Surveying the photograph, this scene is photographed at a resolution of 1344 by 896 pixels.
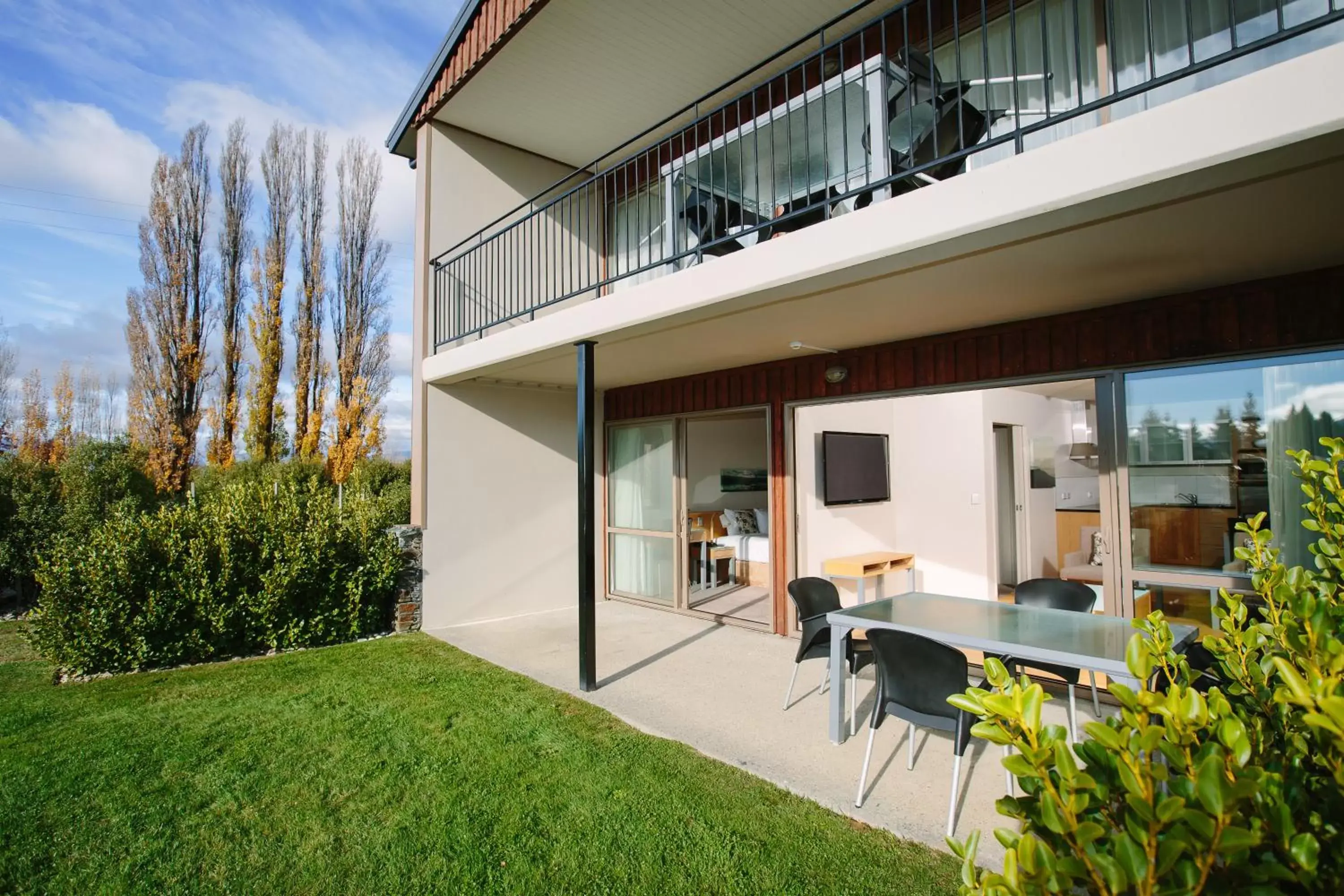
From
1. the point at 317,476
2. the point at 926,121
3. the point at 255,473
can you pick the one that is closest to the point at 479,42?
the point at 926,121

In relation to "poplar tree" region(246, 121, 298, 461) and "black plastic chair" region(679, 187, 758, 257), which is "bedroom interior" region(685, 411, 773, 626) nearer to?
"black plastic chair" region(679, 187, 758, 257)

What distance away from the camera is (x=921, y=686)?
312cm

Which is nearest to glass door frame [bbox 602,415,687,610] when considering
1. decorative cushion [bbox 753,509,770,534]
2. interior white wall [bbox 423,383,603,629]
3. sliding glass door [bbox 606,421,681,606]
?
sliding glass door [bbox 606,421,681,606]

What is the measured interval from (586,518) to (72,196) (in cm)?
1738

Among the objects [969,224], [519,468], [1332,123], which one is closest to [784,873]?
[969,224]

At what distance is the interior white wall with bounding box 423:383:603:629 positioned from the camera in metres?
7.08

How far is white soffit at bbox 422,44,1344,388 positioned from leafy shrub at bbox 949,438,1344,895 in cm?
199

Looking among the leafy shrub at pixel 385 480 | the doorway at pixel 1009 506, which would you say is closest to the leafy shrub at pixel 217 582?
the leafy shrub at pixel 385 480

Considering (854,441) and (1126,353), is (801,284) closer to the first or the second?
(1126,353)

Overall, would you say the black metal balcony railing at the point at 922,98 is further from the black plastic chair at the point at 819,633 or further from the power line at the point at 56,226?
the power line at the point at 56,226

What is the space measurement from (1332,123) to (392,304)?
18.1 metres

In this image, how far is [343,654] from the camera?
19.4ft

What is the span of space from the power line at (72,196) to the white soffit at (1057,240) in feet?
45.6

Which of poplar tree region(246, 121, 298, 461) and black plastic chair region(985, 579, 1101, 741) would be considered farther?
poplar tree region(246, 121, 298, 461)
